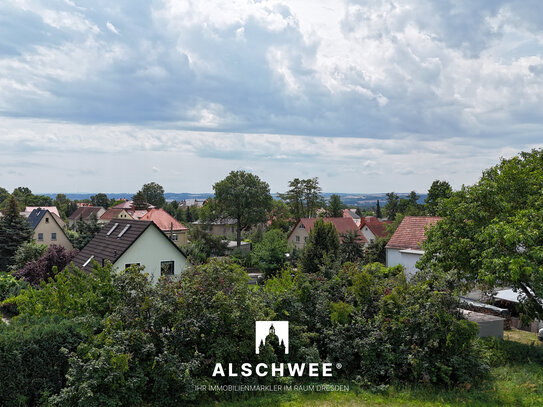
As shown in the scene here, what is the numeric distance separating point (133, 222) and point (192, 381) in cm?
1633

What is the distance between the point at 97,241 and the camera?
926 inches

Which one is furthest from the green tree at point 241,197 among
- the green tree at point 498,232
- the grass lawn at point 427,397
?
the grass lawn at point 427,397

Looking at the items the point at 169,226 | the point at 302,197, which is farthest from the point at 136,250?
the point at 302,197

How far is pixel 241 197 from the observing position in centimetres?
5441

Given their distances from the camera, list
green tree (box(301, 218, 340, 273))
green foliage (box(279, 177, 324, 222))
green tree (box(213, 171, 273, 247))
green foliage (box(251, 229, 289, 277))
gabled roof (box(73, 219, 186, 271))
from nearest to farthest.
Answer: gabled roof (box(73, 219, 186, 271)), green tree (box(301, 218, 340, 273)), green foliage (box(251, 229, 289, 277)), green tree (box(213, 171, 273, 247)), green foliage (box(279, 177, 324, 222))

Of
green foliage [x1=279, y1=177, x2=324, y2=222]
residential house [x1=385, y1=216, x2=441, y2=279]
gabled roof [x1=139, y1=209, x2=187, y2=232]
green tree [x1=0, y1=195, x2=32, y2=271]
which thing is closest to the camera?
residential house [x1=385, y1=216, x2=441, y2=279]

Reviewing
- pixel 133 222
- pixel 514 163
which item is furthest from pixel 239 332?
pixel 133 222

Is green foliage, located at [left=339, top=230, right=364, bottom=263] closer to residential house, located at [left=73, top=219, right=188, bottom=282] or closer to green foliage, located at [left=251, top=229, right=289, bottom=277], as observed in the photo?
green foliage, located at [left=251, top=229, right=289, bottom=277]

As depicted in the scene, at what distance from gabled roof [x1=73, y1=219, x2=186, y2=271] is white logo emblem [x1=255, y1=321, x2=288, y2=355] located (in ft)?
44.1

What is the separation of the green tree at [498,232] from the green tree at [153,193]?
427 feet

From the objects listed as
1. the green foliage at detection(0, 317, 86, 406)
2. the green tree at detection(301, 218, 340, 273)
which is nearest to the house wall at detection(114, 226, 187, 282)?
the green foliage at detection(0, 317, 86, 406)

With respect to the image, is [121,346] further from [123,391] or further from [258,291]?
[258,291]

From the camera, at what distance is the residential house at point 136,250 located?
21.2 m

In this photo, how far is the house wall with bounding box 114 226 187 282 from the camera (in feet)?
70.0
